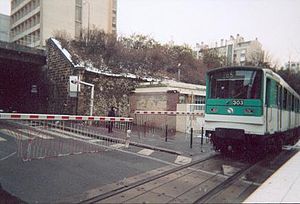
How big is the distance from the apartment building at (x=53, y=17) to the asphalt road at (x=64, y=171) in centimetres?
4244

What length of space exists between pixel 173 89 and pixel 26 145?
11.9 m

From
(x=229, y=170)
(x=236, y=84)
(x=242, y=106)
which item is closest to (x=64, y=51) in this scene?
(x=236, y=84)

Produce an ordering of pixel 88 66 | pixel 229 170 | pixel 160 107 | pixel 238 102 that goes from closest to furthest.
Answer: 1. pixel 229 170
2. pixel 238 102
3. pixel 160 107
4. pixel 88 66

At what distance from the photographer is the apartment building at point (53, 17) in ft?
177

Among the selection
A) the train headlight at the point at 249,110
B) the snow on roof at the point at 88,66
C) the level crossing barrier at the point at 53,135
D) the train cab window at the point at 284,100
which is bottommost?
the level crossing barrier at the point at 53,135

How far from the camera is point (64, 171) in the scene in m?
7.73

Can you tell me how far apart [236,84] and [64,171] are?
265 inches

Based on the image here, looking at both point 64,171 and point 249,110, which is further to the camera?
point 249,110

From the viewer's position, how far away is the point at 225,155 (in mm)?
11703

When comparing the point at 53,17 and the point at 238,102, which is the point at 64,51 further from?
the point at 53,17

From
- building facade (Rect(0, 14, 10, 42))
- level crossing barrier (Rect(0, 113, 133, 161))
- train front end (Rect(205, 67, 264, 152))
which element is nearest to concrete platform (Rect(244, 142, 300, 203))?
train front end (Rect(205, 67, 264, 152))

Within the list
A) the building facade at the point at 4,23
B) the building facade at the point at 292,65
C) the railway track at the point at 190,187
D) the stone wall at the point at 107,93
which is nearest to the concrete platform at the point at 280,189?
A: the railway track at the point at 190,187

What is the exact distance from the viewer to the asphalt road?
239 inches

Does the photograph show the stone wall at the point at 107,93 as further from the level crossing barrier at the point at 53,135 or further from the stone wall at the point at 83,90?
the level crossing barrier at the point at 53,135
